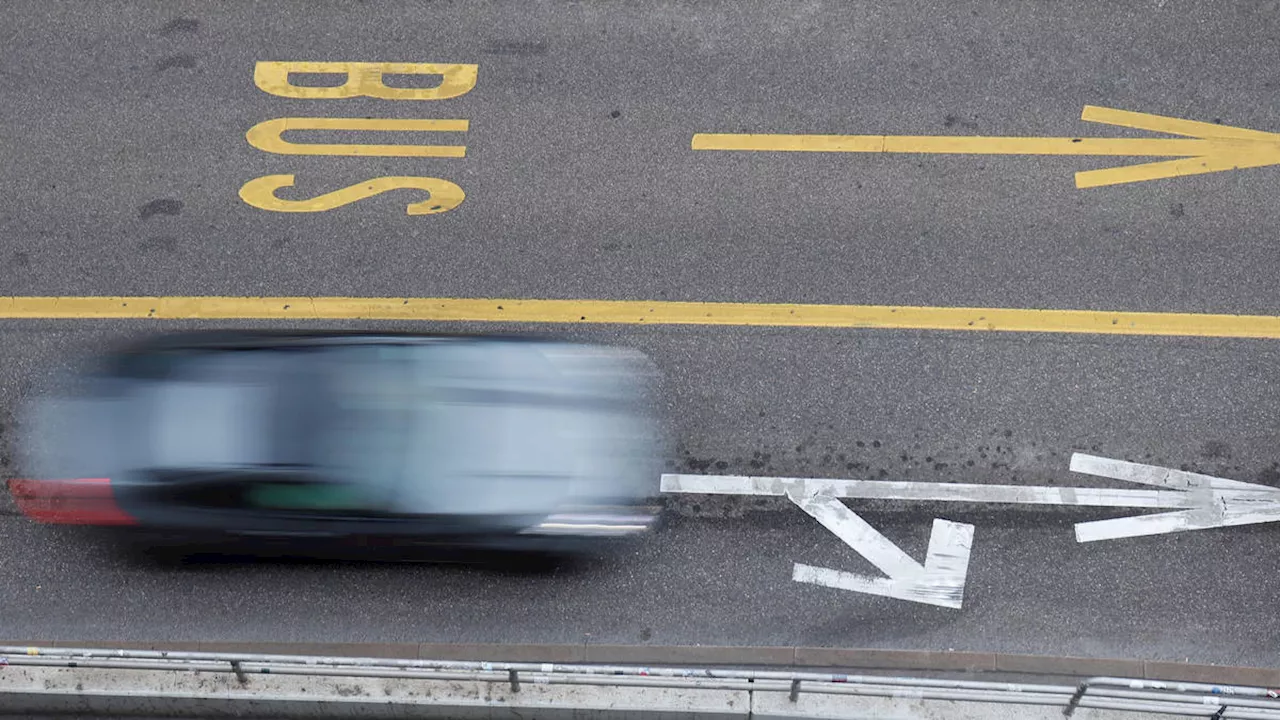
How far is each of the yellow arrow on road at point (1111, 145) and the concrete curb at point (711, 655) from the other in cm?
394

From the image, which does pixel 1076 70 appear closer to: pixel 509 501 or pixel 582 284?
pixel 582 284

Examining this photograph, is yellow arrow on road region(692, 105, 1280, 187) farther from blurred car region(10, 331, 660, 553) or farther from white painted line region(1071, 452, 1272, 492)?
blurred car region(10, 331, 660, 553)

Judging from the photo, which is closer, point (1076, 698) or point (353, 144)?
point (1076, 698)

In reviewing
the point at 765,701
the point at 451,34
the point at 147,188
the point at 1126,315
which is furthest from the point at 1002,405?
the point at 147,188

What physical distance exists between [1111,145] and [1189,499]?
124 inches

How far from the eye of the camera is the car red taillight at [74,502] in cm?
681

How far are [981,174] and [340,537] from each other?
19.0 ft

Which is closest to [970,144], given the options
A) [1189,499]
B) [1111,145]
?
[1111,145]

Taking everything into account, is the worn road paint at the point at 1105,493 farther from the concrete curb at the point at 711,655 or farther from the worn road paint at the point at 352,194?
the worn road paint at the point at 352,194

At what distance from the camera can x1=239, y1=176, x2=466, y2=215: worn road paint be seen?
8797 millimetres

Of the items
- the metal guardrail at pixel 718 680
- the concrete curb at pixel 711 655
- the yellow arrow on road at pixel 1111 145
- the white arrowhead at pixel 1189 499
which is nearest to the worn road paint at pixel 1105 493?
the white arrowhead at pixel 1189 499

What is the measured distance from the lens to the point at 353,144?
9156mm

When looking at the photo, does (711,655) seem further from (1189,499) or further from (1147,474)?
(1189,499)

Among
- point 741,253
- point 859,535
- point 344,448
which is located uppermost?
point 741,253
